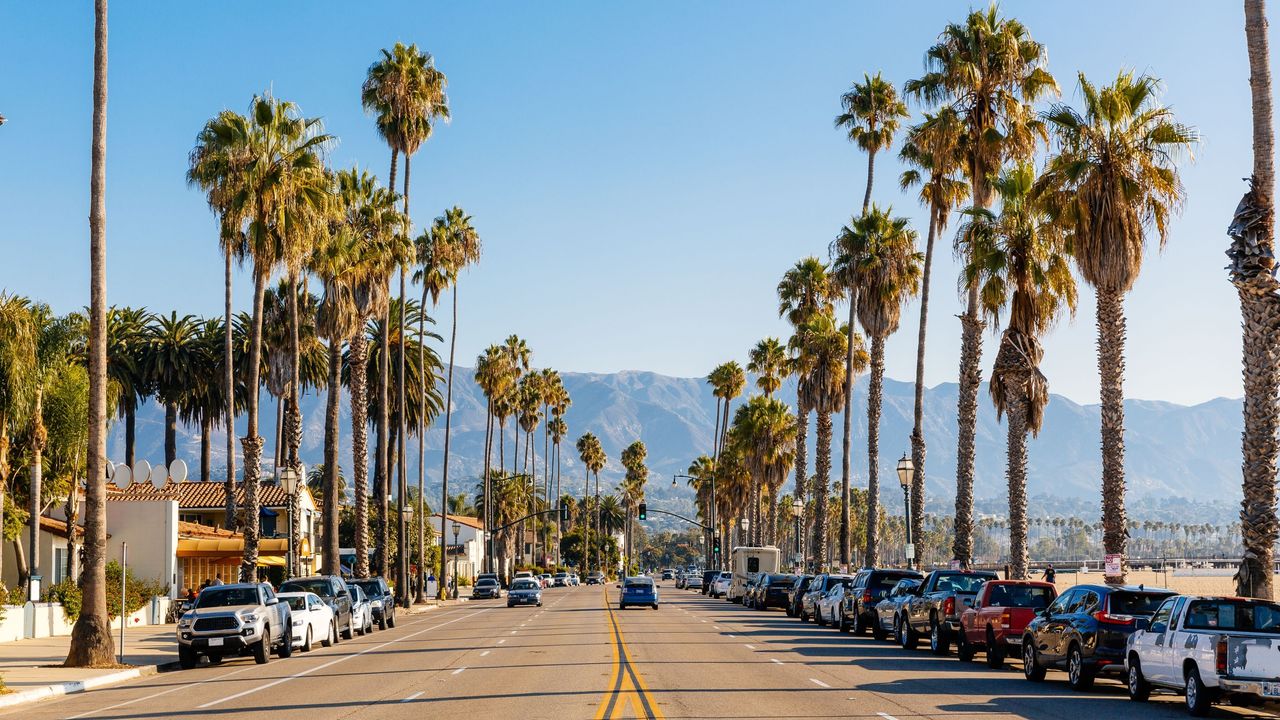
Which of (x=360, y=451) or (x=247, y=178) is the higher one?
(x=247, y=178)

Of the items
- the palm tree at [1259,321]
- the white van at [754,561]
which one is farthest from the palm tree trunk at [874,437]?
the palm tree at [1259,321]

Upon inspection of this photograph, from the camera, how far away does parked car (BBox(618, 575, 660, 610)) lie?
58844mm

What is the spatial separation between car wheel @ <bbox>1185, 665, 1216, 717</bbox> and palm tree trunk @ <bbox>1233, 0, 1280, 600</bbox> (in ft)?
19.4

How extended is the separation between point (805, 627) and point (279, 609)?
17740mm

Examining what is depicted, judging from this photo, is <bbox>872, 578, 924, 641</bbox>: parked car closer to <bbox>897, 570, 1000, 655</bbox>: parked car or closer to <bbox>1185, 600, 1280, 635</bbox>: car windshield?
<bbox>897, 570, 1000, 655</bbox>: parked car

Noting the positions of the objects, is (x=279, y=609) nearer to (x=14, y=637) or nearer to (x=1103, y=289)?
(x=14, y=637)

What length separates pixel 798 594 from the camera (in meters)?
51.2

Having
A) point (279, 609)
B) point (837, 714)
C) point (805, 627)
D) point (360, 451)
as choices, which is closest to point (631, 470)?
point (360, 451)

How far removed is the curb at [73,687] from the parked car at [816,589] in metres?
21.1

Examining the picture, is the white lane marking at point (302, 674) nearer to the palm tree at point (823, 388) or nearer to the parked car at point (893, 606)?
the parked car at point (893, 606)

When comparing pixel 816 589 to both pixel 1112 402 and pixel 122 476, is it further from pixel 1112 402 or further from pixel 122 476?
pixel 122 476

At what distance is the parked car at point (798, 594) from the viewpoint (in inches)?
1950

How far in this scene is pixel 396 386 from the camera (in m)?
81.3

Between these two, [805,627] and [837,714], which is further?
[805,627]
